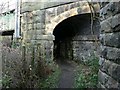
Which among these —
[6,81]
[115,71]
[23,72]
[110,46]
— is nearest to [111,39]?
[110,46]

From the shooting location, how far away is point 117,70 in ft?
8.29

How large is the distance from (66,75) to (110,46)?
17.0ft

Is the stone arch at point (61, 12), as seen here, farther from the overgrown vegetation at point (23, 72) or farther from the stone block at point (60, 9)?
the overgrown vegetation at point (23, 72)

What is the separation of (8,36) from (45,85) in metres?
5.78

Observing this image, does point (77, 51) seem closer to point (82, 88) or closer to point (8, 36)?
point (8, 36)

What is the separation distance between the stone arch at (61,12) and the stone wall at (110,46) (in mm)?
5735

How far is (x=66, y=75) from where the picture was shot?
26.2 feet

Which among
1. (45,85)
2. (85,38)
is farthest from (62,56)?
(45,85)

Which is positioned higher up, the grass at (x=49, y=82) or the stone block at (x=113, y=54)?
the stone block at (x=113, y=54)

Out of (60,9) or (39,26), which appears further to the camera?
(39,26)

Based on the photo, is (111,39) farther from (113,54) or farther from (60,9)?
(60,9)

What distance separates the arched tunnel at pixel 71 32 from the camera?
9.79 m

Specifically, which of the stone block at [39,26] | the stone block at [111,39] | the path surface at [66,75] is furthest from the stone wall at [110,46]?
the stone block at [39,26]

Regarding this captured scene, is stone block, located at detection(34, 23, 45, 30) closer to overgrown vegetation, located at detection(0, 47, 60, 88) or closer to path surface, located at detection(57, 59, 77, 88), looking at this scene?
path surface, located at detection(57, 59, 77, 88)
